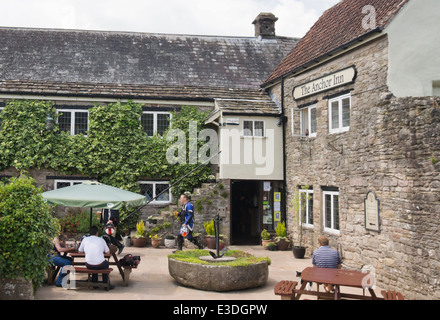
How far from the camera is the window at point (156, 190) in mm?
17516

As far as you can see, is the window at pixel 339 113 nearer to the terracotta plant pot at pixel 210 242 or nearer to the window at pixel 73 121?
the terracotta plant pot at pixel 210 242

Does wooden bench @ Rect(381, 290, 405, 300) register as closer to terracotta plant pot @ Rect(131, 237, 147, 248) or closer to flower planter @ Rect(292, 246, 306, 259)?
Answer: flower planter @ Rect(292, 246, 306, 259)

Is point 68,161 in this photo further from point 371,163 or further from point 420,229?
point 420,229

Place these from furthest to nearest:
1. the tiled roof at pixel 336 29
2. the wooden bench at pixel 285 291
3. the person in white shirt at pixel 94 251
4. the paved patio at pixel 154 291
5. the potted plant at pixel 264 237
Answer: the potted plant at pixel 264 237 → the tiled roof at pixel 336 29 → the person in white shirt at pixel 94 251 → the paved patio at pixel 154 291 → the wooden bench at pixel 285 291

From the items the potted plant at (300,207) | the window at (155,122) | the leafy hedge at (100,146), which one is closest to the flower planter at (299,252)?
the potted plant at (300,207)

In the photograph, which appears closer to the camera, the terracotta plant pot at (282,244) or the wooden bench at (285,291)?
the wooden bench at (285,291)

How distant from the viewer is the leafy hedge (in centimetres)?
1631

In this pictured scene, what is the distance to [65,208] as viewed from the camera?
16750 mm

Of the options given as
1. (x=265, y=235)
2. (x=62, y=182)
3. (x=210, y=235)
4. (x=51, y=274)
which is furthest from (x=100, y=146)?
(x=51, y=274)

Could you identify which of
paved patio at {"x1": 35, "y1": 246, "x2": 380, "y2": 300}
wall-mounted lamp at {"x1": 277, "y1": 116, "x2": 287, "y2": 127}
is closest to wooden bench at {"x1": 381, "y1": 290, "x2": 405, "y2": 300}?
paved patio at {"x1": 35, "y1": 246, "x2": 380, "y2": 300}

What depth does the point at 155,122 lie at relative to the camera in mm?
17672

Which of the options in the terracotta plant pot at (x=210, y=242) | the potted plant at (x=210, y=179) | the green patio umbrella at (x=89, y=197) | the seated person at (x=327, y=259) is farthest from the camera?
the potted plant at (x=210, y=179)

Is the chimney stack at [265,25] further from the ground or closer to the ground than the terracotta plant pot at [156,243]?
further from the ground

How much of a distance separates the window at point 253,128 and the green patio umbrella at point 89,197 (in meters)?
7.00
